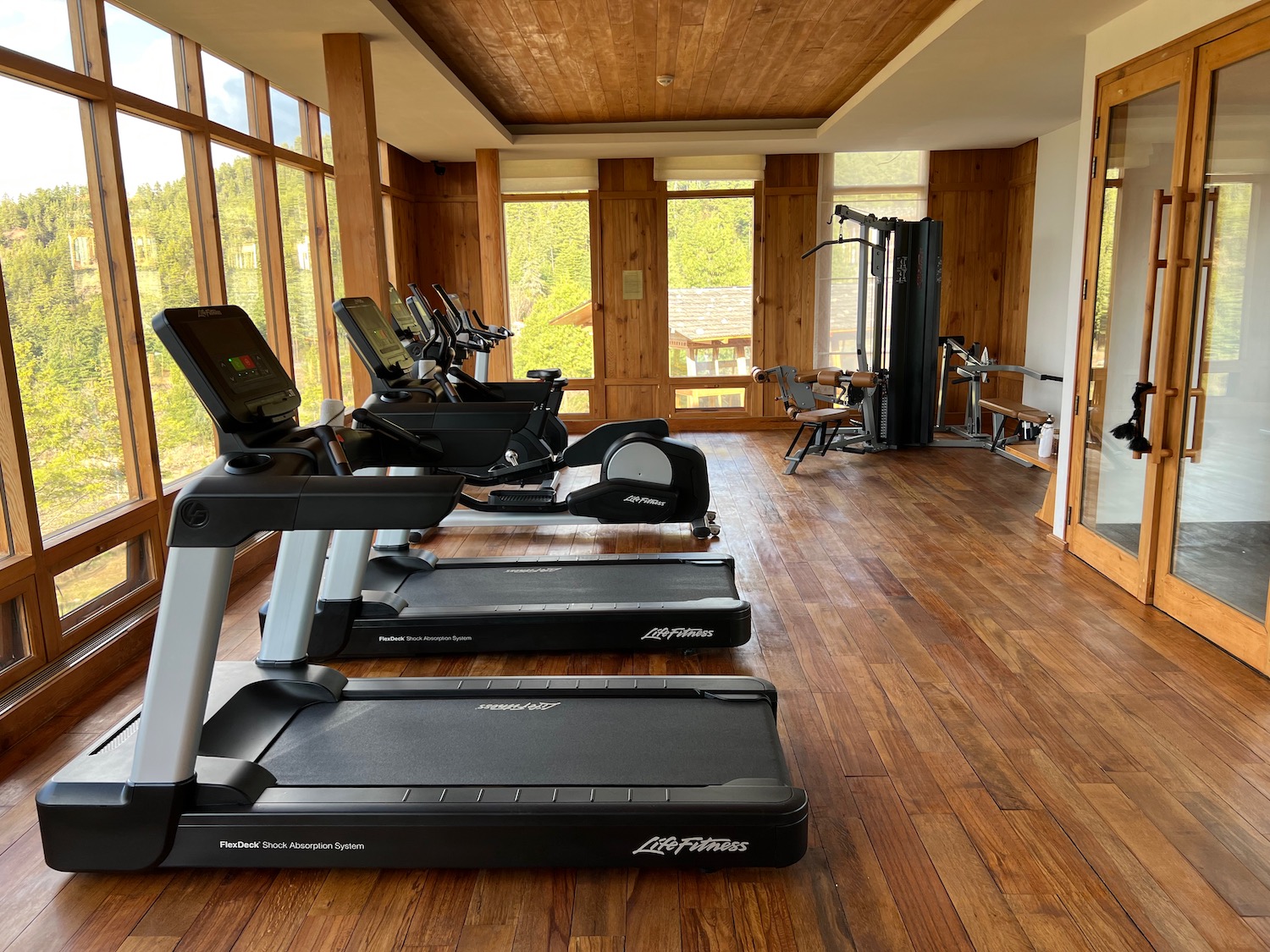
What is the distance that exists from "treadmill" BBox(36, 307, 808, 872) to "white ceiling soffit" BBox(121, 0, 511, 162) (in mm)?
2296

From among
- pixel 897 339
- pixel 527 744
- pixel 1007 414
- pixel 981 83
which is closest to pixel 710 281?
pixel 897 339

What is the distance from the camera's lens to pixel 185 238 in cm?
442

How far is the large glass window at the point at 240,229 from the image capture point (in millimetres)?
4770

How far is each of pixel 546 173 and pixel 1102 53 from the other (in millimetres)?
5212

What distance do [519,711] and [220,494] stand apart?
1042 millimetres

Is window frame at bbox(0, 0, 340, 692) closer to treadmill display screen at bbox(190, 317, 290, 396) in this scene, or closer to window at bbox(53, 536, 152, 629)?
window at bbox(53, 536, 152, 629)

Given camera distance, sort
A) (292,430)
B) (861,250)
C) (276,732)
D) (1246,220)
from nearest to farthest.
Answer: (292,430)
(276,732)
(1246,220)
(861,250)

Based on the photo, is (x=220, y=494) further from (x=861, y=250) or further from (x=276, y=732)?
(x=861, y=250)

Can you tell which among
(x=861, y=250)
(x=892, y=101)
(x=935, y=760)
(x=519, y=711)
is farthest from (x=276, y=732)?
(x=861, y=250)

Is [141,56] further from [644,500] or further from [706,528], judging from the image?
[706,528]

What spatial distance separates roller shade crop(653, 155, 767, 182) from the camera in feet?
27.4

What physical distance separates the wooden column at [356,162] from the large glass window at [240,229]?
74cm

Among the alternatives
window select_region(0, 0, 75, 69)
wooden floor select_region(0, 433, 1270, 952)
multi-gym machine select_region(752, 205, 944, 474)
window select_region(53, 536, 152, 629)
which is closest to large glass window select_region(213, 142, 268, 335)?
window select_region(0, 0, 75, 69)

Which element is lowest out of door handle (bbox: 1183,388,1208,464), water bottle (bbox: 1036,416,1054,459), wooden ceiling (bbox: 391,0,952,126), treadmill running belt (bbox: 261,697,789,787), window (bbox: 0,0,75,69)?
treadmill running belt (bbox: 261,697,789,787)
